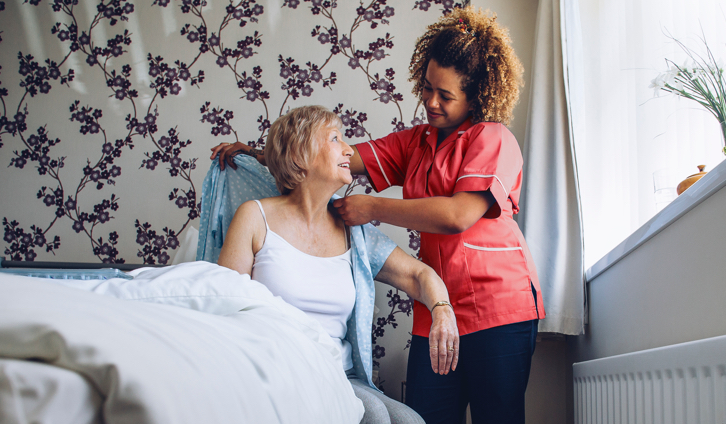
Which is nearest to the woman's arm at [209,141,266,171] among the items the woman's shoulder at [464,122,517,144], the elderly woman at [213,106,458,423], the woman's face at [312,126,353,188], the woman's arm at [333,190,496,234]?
the elderly woman at [213,106,458,423]

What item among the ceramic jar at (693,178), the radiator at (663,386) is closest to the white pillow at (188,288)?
the radiator at (663,386)

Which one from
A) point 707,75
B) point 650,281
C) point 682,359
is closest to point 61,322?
point 682,359

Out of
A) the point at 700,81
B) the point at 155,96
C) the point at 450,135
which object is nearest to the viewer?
the point at 700,81

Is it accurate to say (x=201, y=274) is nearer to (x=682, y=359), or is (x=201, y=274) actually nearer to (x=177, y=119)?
(x=682, y=359)

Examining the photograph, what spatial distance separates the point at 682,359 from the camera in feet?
2.76

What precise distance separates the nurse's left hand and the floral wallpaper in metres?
0.60

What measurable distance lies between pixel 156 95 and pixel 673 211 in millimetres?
2100

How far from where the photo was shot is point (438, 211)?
48.8 inches

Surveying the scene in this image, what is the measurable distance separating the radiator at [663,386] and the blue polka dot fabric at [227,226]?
62 cm

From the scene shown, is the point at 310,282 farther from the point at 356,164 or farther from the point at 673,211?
the point at 673,211

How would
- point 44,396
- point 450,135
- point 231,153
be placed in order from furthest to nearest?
1. point 231,153
2. point 450,135
3. point 44,396

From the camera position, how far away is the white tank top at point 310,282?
4.02 feet

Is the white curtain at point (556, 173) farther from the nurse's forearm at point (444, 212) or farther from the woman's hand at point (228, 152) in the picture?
the woman's hand at point (228, 152)

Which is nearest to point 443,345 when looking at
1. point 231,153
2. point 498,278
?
point 498,278
